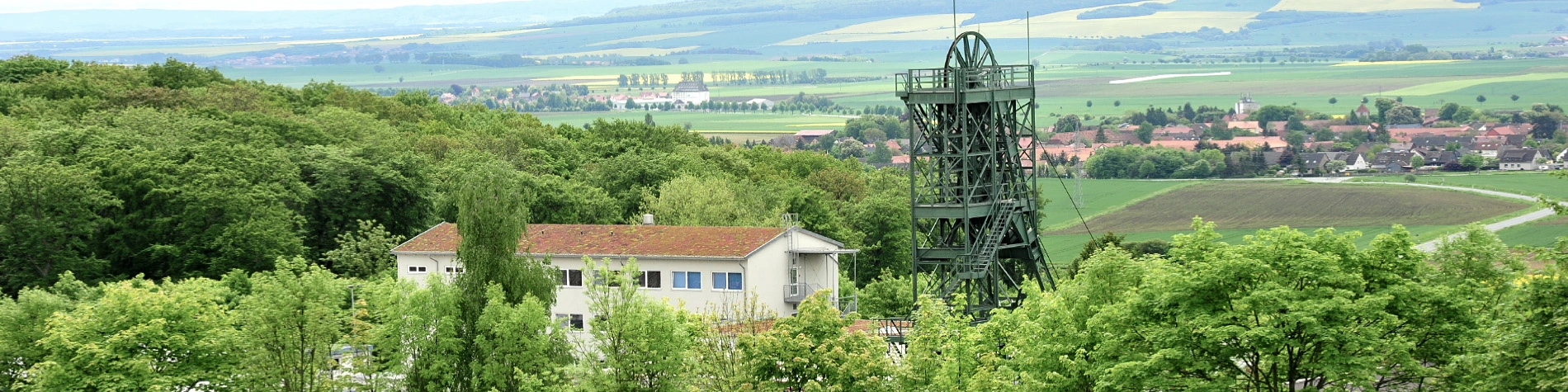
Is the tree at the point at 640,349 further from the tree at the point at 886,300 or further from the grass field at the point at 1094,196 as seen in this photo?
the grass field at the point at 1094,196

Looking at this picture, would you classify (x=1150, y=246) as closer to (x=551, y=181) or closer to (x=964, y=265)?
(x=551, y=181)

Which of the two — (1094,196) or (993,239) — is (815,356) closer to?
(993,239)

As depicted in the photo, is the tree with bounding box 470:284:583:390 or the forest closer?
the forest

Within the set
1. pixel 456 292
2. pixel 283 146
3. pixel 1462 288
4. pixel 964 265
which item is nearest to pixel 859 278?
pixel 283 146

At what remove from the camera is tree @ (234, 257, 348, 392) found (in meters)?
41.3

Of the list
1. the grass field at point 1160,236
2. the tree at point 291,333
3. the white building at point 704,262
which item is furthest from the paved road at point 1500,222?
the tree at point 291,333

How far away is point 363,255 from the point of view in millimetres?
69188

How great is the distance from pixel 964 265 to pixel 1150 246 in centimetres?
6656

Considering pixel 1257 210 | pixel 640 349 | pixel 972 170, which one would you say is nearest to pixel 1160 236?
pixel 1257 210

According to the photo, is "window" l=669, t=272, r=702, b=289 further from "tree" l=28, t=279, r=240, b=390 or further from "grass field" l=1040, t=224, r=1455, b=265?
"grass field" l=1040, t=224, r=1455, b=265

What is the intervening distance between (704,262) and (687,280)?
824 millimetres

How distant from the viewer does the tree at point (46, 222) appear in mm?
65312

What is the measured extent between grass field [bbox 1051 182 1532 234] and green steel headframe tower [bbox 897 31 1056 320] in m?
92.3

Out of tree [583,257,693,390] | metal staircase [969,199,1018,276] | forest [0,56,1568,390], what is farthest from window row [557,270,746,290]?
tree [583,257,693,390]
